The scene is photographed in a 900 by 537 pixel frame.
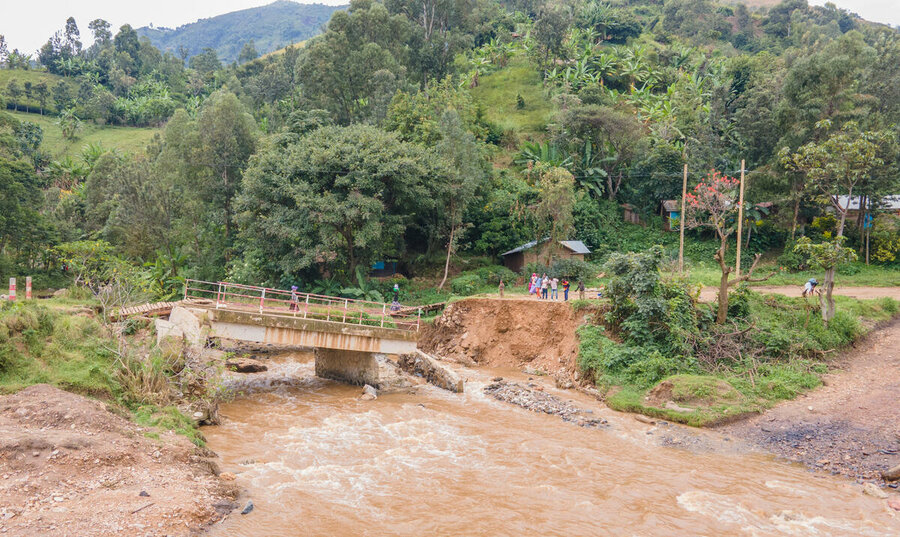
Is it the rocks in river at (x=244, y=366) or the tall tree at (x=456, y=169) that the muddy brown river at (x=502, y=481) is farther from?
the tall tree at (x=456, y=169)

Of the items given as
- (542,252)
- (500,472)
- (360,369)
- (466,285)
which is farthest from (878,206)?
(500,472)

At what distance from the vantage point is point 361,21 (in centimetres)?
5244

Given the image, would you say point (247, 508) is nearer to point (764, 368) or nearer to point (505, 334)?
point (505, 334)

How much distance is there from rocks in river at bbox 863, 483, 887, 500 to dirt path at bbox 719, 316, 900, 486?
1.87 feet

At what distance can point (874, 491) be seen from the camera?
15.0 metres

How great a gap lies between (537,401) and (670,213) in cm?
2983

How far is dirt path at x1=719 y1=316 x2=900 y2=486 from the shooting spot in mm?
16922

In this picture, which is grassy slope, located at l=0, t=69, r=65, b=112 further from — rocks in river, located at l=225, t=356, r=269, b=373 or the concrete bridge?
the concrete bridge

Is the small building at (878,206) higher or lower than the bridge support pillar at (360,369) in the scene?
higher

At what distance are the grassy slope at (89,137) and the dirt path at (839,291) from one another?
69.2 m

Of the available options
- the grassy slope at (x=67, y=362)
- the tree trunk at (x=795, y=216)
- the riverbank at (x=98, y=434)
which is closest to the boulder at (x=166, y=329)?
the riverbank at (x=98, y=434)

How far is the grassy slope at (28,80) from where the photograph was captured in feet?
282

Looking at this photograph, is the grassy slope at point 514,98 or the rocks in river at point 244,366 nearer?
the rocks in river at point 244,366

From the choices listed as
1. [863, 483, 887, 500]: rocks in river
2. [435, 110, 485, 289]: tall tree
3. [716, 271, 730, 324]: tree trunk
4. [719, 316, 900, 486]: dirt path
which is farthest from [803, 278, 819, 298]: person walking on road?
[435, 110, 485, 289]: tall tree
